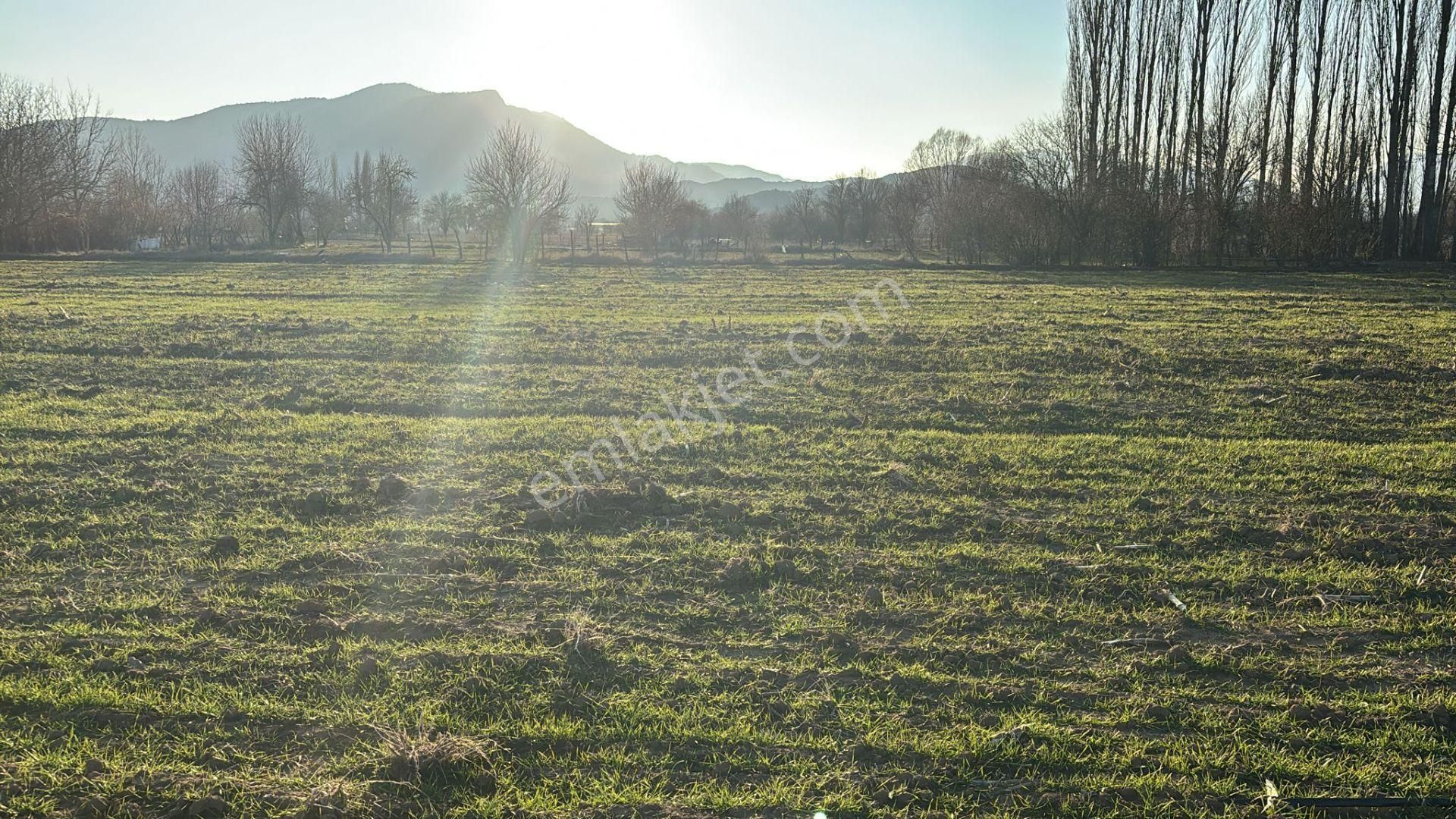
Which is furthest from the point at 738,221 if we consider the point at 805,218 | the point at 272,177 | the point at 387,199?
the point at 272,177

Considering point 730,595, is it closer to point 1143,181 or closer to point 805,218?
point 1143,181

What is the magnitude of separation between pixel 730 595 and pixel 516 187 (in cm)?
4542

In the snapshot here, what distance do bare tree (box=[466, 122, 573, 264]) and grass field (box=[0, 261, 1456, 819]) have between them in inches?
1401

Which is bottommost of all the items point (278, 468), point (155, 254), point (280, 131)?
point (278, 468)

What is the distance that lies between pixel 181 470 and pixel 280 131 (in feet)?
223

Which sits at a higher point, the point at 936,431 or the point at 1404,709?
the point at 936,431

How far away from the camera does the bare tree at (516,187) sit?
45656mm

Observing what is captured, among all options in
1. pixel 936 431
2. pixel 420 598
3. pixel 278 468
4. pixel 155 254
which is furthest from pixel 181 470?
pixel 155 254

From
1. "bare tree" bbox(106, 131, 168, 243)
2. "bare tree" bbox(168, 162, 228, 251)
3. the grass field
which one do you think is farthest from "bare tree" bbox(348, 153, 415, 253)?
the grass field

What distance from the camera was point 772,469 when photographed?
7488 millimetres

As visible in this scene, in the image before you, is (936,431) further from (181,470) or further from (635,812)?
(181,470)

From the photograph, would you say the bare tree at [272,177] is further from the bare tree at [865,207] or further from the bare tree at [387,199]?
the bare tree at [865,207]

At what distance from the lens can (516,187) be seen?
46.4m

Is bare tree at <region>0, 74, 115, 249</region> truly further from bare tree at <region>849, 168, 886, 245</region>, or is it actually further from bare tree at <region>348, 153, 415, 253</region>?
bare tree at <region>849, 168, 886, 245</region>
